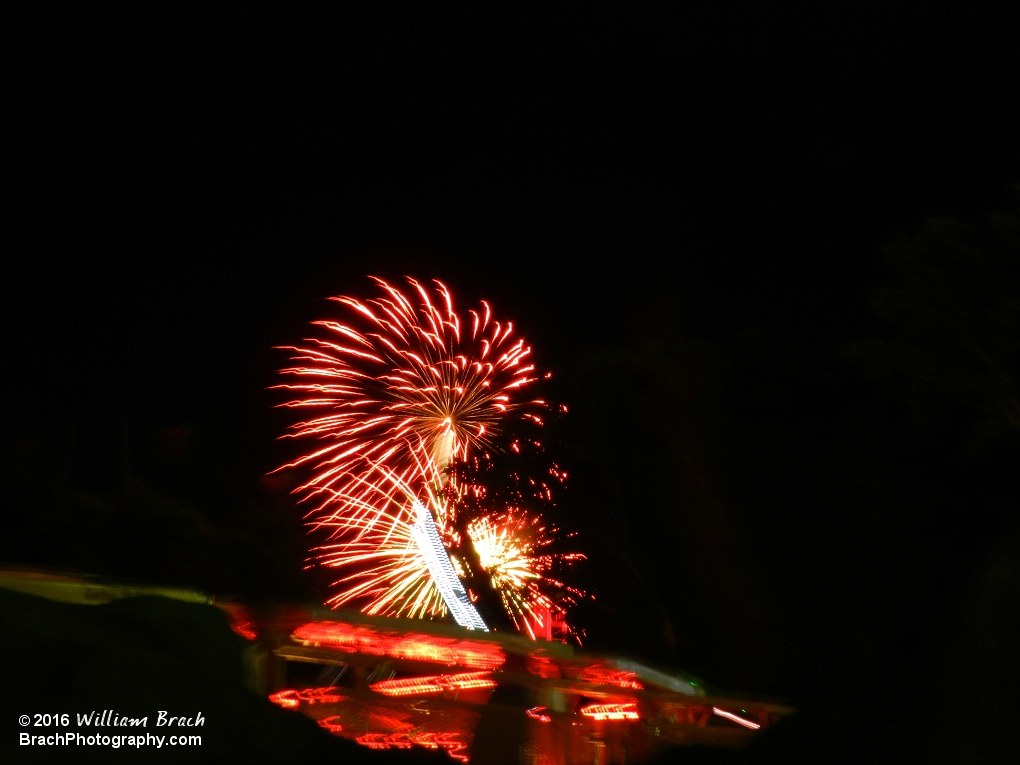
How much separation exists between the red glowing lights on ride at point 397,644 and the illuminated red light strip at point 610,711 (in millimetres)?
393

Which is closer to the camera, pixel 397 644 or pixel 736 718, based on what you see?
pixel 397 644

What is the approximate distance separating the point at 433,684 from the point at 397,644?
0.20 meters

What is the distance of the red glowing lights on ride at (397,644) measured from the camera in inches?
151

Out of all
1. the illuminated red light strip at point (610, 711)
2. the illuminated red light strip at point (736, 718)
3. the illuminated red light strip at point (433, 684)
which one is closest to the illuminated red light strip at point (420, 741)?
the illuminated red light strip at point (433, 684)

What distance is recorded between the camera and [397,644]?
12.7 feet

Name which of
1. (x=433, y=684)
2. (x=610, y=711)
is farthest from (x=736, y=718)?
(x=433, y=684)

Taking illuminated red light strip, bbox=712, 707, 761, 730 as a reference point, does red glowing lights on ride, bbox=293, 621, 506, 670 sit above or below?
above

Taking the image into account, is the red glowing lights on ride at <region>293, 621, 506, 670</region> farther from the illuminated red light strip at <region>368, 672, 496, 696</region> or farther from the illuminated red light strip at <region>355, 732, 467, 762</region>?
the illuminated red light strip at <region>355, 732, 467, 762</region>

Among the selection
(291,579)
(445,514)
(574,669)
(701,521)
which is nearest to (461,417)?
(445,514)

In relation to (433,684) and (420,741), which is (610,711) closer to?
(433,684)

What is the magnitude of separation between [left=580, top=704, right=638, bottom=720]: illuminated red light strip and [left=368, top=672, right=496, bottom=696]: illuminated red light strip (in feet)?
1.33

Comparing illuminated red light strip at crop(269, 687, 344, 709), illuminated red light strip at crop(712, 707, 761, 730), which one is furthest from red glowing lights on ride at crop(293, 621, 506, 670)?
illuminated red light strip at crop(712, 707, 761, 730)

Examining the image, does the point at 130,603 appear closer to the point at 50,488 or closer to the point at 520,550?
the point at 520,550

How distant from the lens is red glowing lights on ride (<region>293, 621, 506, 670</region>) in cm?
383
